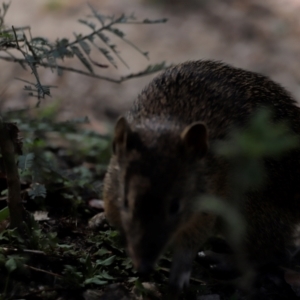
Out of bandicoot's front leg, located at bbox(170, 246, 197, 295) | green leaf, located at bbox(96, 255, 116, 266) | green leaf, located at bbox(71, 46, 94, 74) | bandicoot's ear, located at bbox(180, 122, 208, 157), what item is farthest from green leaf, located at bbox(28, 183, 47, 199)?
bandicoot's ear, located at bbox(180, 122, 208, 157)

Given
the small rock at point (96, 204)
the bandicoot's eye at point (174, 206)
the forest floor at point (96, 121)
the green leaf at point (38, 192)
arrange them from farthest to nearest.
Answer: the small rock at point (96, 204) < the green leaf at point (38, 192) < the forest floor at point (96, 121) < the bandicoot's eye at point (174, 206)

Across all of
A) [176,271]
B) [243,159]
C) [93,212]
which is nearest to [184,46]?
[93,212]

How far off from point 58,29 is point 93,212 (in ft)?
17.8

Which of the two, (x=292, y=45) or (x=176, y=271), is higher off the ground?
(x=292, y=45)

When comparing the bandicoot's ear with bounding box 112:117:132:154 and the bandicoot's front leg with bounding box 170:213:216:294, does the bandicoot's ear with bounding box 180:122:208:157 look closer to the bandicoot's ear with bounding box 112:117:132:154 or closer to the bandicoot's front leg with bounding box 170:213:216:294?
the bandicoot's ear with bounding box 112:117:132:154

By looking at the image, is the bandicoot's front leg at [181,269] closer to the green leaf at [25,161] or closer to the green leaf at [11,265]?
the green leaf at [11,265]

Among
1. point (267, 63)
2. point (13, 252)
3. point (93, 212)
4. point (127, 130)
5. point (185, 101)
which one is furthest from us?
point (267, 63)

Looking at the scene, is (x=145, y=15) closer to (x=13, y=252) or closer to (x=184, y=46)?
(x=184, y=46)

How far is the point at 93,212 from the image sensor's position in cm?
586

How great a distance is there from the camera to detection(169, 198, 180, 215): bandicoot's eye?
4.04m

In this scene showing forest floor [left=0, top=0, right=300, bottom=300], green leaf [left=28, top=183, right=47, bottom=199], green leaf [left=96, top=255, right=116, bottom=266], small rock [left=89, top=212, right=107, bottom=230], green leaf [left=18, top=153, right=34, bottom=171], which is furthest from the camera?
small rock [left=89, top=212, right=107, bottom=230]

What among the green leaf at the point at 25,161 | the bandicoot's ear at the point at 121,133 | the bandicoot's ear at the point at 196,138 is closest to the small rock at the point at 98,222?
the green leaf at the point at 25,161

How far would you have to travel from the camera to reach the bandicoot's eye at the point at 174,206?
404 centimetres

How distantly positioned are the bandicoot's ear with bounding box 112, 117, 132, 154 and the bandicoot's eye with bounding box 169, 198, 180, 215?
0.52 meters
